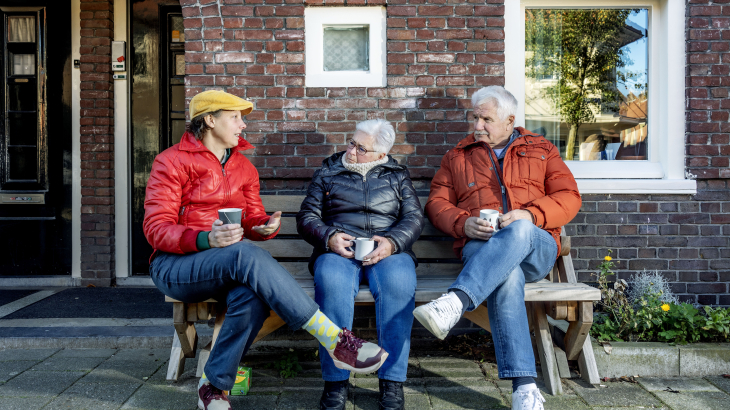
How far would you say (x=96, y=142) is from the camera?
5277mm

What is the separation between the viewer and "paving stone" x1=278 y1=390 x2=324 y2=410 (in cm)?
272

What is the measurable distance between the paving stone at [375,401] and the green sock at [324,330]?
0.44 metres

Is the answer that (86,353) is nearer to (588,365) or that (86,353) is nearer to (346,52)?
(346,52)

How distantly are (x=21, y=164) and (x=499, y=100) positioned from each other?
15.5 feet

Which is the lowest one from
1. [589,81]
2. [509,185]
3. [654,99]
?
[509,185]

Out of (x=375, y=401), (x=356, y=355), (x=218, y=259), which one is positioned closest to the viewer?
(x=356, y=355)

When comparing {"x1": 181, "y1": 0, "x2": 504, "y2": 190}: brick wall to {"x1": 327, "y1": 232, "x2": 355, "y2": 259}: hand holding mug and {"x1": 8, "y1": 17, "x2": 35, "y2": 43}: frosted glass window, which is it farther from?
{"x1": 8, "y1": 17, "x2": 35, "y2": 43}: frosted glass window

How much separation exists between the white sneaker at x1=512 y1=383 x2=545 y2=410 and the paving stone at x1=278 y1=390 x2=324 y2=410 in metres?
0.97

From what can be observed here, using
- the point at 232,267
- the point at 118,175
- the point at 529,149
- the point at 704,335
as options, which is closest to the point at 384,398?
the point at 232,267

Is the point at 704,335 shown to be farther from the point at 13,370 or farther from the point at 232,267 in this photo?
the point at 13,370

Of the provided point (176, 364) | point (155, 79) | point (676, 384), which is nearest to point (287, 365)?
point (176, 364)

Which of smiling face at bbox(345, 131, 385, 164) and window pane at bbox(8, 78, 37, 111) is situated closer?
smiling face at bbox(345, 131, 385, 164)

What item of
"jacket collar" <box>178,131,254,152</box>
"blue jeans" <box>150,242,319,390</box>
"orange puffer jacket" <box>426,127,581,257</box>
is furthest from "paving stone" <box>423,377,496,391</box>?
"jacket collar" <box>178,131,254,152</box>

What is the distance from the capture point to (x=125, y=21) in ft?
17.5
